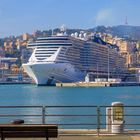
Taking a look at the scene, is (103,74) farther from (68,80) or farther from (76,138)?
→ (76,138)

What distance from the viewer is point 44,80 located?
127 metres

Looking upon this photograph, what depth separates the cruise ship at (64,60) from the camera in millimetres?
118812

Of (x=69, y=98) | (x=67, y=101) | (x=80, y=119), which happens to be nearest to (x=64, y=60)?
(x=69, y=98)

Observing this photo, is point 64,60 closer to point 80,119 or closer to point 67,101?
point 67,101

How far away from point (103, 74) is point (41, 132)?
410 feet

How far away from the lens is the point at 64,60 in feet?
389

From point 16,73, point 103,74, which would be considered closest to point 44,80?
point 103,74

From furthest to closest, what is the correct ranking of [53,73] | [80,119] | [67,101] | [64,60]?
[53,73], [64,60], [67,101], [80,119]

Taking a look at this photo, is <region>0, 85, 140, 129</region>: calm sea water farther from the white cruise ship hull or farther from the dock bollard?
the dock bollard

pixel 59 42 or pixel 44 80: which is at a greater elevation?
pixel 59 42

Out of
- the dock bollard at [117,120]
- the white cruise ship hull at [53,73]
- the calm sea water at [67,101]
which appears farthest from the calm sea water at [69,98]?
the dock bollard at [117,120]

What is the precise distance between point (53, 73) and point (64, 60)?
545 cm

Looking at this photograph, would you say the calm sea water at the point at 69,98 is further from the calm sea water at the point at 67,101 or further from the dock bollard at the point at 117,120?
the dock bollard at the point at 117,120

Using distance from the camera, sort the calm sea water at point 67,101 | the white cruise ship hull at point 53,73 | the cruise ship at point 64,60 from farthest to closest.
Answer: the cruise ship at point 64,60, the white cruise ship hull at point 53,73, the calm sea water at point 67,101
